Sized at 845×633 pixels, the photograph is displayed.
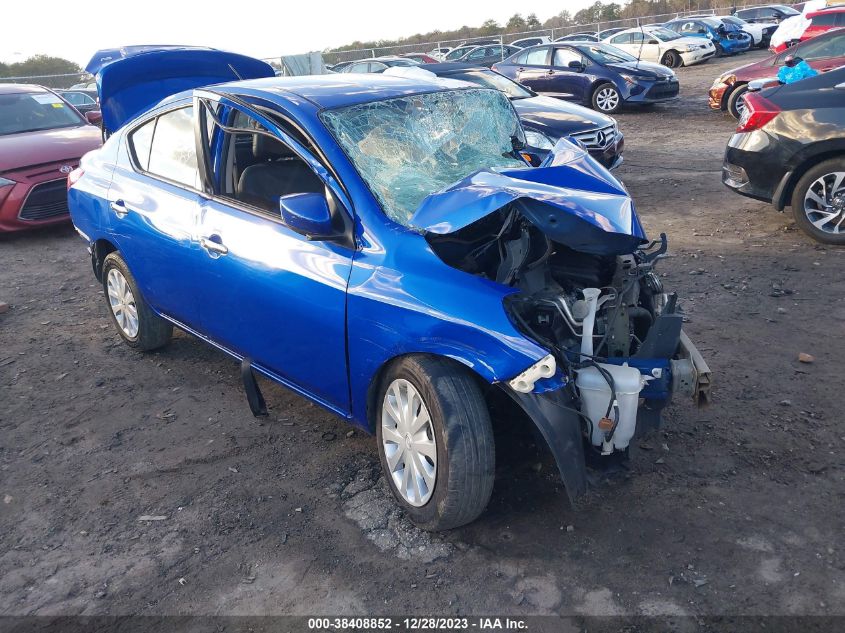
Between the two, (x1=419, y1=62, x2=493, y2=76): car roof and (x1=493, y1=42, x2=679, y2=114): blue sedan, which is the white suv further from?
(x1=419, y1=62, x2=493, y2=76): car roof

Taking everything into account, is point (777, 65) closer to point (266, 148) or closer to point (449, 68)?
point (449, 68)

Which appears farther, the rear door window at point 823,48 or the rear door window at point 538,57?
the rear door window at point 538,57

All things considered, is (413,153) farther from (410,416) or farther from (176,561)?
(176,561)

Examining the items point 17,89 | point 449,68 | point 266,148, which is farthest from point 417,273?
point 17,89

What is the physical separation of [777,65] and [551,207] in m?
11.8

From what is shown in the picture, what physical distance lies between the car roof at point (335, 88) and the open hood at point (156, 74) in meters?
2.66

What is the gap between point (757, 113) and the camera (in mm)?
6875

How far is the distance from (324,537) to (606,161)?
723cm

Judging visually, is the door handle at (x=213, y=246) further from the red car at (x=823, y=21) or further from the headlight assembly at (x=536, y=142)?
the red car at (x=823, y=21)

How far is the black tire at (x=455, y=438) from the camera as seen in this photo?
2965 mm

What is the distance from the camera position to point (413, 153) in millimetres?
3836

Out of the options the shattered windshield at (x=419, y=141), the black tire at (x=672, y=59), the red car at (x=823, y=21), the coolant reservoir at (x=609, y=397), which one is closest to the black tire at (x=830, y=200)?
the shattered windshield at (x=419, y=141)

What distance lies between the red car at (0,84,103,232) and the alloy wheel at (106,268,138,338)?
13.0ft

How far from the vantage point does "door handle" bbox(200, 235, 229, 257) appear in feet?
12.7
